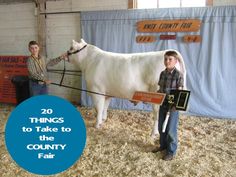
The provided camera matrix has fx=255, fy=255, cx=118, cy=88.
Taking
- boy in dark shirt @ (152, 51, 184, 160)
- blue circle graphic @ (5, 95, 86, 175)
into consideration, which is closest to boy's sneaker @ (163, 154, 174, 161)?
boy in dark shirt @ (152, 51, 184, 160)

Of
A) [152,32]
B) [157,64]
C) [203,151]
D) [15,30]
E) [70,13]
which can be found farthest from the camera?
[15,30]

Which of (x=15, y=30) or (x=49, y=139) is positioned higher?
(x=15, y=30)

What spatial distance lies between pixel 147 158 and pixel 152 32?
2920 millimetres

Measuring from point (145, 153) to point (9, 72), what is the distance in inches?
172

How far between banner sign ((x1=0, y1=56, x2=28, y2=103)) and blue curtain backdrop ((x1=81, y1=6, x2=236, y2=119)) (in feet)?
6.87

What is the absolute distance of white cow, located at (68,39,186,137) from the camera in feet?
12.0

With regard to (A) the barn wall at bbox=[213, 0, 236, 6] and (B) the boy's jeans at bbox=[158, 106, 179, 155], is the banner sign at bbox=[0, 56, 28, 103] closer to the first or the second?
(B) the boy's jeans at bbox=[158, 106, 179, 155]

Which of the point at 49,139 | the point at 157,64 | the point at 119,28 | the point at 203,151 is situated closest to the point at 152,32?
the point at 119,28

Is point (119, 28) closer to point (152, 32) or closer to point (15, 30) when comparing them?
point (152, 32)

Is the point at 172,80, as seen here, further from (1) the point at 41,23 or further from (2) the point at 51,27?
(1) the point at 41,23

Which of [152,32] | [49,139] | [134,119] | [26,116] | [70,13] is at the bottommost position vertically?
[134,119]

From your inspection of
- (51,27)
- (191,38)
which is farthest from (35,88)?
(191,38)

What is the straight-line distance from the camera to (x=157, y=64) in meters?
3.60

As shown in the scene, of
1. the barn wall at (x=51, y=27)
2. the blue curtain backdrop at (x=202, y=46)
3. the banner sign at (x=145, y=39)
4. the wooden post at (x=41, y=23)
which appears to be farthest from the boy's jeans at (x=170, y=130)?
the wooden post at (x=41, y=23)
